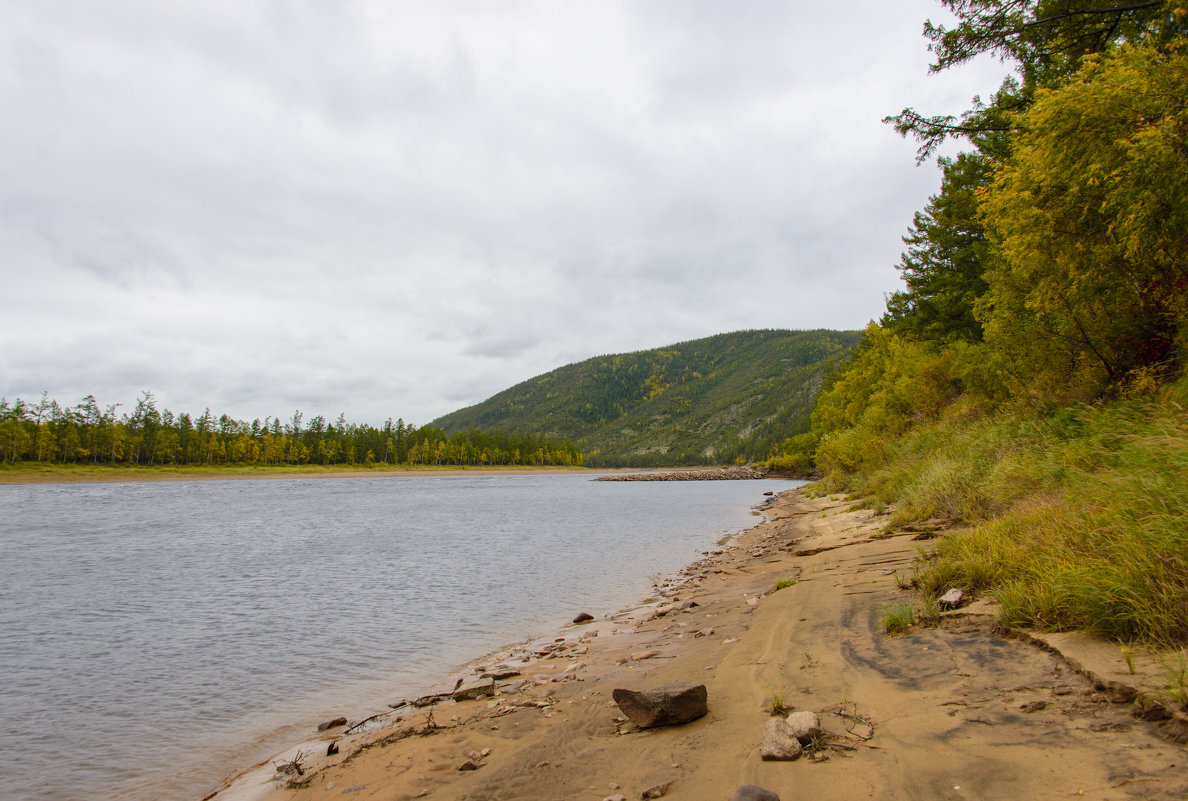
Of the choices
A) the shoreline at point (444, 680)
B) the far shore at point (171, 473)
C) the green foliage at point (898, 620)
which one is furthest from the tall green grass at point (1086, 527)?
the far shore at point (171, 473)

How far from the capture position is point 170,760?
7.77 meters

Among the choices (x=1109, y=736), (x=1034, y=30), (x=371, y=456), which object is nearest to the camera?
(x=1109, y=736)

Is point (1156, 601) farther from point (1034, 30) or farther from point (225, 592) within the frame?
point (225, 592)

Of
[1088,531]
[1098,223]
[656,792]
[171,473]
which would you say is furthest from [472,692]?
[171,473]

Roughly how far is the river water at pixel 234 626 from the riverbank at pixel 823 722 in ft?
5.56

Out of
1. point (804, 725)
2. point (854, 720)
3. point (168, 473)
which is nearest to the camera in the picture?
point (804, 725)

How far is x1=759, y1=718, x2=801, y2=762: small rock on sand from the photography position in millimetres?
4609

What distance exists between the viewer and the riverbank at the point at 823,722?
3.93m

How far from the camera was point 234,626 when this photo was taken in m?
14.2

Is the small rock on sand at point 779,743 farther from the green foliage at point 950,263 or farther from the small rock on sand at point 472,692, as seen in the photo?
the green foliage at point 950,263

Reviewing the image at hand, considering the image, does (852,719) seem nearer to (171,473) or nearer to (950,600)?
(950,600)

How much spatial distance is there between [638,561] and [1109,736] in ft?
64.5

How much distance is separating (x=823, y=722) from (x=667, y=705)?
1522 mm

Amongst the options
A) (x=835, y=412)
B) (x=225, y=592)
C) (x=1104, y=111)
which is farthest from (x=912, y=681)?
(x=835, y=412)
